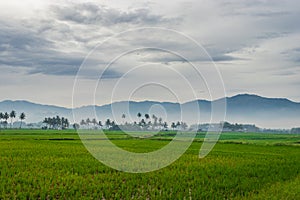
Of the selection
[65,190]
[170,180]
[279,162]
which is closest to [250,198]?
[170,180]

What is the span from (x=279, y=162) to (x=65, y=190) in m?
11.4

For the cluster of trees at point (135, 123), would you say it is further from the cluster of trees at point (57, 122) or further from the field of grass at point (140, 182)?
the cluster of trees at point (57, 122)

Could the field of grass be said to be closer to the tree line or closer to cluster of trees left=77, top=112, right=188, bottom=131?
cluster of trees left=77, top=112, right=188, bottom=131

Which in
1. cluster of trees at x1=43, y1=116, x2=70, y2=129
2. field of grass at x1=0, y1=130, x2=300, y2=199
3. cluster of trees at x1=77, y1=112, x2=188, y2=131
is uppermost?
cluster of trees at x1=43, y1=116, x2=70, y2=129

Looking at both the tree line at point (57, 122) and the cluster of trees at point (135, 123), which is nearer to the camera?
the cluster of trees at point (135, 123)

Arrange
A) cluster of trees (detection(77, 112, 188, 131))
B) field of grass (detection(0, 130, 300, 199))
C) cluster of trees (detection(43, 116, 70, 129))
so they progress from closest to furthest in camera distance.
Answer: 1. field of grass (detection(0, 130, 300, 199))
2. cluster of trees (detection(77, 112, 188, 131))
3. cluster of trees (detection(43, 116, 70, 129))

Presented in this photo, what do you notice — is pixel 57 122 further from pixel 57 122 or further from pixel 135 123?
pixel 135 123

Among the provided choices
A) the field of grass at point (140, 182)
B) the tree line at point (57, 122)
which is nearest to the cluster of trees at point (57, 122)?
the tree line at point (57, 122)

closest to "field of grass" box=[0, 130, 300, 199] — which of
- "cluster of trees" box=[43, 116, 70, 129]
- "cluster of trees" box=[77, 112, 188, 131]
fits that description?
"cluster of trees" box=[77, 112, 188, 131]

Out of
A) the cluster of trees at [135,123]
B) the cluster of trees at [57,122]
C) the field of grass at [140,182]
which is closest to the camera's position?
the field of grass at [140,182]

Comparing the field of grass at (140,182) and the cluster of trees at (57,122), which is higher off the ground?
the cluster of trees at (57,122)

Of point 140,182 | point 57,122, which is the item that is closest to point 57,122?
point 57,122

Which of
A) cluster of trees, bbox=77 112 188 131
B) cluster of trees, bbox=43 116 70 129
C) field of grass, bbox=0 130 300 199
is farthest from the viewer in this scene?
cluster of trees, bbox=43 116 70 129

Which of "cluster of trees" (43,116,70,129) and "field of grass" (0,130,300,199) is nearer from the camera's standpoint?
"field of grass" (0,130,300,199)
